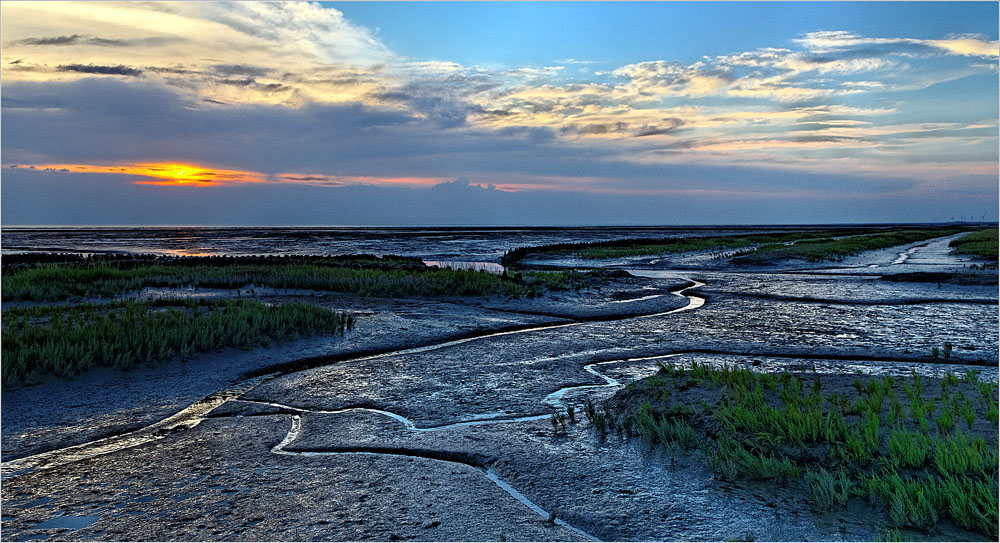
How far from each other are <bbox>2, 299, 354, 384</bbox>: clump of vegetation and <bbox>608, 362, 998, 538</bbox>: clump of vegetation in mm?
8368

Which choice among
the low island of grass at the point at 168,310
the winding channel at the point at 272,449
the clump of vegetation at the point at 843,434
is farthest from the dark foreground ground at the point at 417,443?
the low island of grass at the point at 168,310

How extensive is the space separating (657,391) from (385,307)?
12.7 metres

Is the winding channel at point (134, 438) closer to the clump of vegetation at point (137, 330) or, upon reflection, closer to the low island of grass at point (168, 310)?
the clump of vegetation at point (137, 330)

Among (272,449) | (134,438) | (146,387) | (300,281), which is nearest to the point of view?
(272,449)

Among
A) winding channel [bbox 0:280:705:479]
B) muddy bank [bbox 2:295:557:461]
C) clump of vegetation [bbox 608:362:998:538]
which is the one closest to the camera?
clump of vegetation [bbox 608:362:998:538]

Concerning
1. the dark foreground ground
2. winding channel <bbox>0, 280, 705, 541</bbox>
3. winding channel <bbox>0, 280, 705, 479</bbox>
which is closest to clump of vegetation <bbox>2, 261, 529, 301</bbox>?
the dark foreground ground

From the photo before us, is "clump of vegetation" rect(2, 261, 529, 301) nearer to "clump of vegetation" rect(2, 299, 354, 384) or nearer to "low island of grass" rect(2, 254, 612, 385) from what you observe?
"low island of grass" rect(2, 254, 612, 385)

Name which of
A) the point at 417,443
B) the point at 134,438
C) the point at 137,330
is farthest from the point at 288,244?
the point at 417,443

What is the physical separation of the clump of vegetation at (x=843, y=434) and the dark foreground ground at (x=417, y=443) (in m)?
0.21

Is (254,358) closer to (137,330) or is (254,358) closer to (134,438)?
(137,330)

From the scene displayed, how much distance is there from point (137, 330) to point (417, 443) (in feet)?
26.6

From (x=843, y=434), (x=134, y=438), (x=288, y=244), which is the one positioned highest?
(x=288, y=244)

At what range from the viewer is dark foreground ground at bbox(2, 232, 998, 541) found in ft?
18.2

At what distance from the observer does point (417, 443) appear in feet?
25.3
